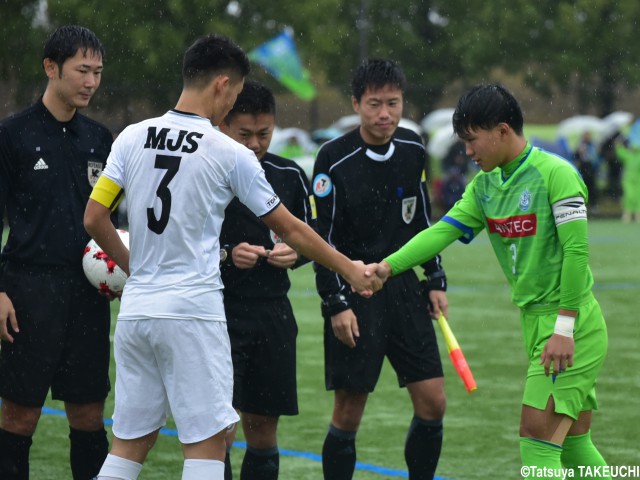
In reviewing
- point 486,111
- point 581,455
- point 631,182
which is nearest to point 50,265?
point 486,111

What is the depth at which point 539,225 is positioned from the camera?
15.5 feet

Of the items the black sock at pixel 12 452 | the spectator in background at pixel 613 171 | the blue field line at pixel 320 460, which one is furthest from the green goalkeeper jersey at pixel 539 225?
the spectator in background at pixel 613 171

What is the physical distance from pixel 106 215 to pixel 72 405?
53.0 inches

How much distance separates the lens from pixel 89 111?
1334 inches

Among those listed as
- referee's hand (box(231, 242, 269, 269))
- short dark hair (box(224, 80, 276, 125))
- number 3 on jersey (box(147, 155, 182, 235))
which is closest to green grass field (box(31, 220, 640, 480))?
referee's hand (box(231, 242, 269, 269))

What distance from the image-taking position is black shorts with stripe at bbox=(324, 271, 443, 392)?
19.1 feet

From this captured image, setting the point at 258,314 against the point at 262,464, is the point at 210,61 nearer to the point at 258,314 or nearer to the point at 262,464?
the point at 258,314

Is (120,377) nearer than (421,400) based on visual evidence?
Yes

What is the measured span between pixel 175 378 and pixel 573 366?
1613 millimetres

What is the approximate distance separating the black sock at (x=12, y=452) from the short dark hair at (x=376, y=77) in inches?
95.9

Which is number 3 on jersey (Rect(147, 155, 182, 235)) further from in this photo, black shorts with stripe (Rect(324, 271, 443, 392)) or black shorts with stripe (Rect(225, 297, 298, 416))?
black shorts with stripe (Rect(324, 271, 443, 392))

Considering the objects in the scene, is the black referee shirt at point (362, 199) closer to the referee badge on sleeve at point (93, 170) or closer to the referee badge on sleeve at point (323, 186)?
the referee badge on sleeve at point (323, 186)

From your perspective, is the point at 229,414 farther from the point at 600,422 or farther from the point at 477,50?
the point at 477,50

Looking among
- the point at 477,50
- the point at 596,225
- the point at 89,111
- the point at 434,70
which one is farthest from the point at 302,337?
the point at 434,70
